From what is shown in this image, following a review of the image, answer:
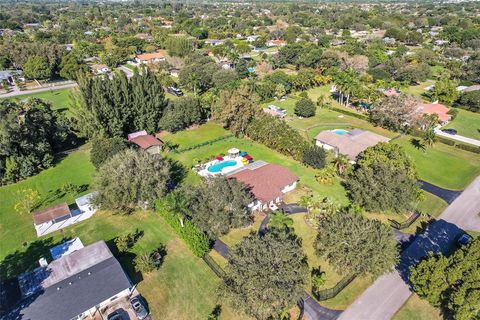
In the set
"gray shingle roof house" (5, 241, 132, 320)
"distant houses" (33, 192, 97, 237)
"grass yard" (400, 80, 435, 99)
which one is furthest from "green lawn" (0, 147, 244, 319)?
"grass yard" (400, 80, 435, 99)

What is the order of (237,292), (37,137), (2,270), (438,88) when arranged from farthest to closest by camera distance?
(438,88) → (37,137) → (2,270) → (237,292)

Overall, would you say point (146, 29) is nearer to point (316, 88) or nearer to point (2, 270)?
point (316, 88)

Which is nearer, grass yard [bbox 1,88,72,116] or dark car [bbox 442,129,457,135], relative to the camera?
dark car [bbox 442,129,457,135]

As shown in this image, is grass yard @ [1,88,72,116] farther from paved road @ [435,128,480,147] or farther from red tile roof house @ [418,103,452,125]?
paved road @ [435,128,480,147]

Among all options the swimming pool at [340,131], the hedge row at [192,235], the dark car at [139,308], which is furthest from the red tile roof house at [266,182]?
the swimming pool at [340,131]

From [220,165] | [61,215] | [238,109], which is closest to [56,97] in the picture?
[238,109]

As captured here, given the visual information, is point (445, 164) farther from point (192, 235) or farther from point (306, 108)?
point (192, 235)

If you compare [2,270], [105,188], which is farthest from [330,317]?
[2,270]
